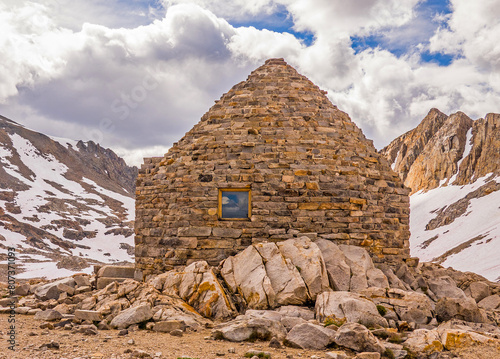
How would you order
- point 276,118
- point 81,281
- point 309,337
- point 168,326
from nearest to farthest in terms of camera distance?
Answer: point 309,337 → point 168,326 → point 81,281 → point 276,118

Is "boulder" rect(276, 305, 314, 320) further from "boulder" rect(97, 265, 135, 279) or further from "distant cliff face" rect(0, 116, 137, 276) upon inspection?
"distant cliff face" rect(0, 116, 137, 276)

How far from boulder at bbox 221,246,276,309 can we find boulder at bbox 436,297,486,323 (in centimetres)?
369

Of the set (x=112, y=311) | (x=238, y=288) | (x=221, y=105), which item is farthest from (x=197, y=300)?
(x=221, y=105)

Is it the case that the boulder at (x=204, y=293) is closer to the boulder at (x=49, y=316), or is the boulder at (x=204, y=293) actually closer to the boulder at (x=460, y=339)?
the boulder at (x=49, y=316)

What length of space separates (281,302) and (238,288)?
3.79ft

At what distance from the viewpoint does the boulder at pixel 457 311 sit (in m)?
9.70

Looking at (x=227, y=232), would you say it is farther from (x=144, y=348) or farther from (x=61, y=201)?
(x=61, y=201)

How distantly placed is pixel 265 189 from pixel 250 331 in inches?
194

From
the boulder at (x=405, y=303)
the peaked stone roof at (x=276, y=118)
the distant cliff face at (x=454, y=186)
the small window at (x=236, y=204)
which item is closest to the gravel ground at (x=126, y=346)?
the boulder at (x=405, y=303)

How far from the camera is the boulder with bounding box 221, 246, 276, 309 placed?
32.0 ft

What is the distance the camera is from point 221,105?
1466 cm

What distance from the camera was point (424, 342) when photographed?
24.5 feet

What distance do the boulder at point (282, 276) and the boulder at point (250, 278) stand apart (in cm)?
13

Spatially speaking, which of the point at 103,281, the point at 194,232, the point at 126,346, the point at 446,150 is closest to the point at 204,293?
the point at 194,232
